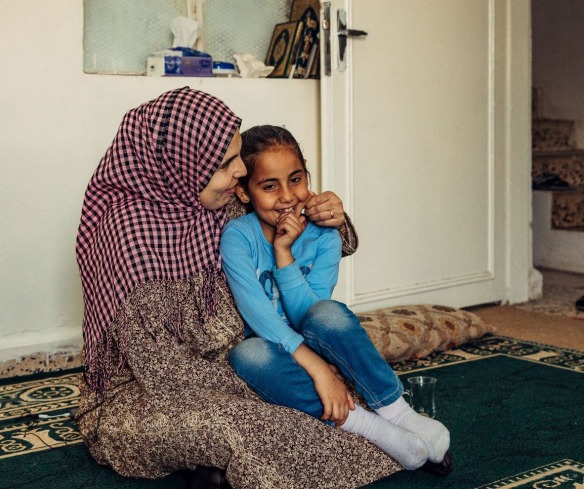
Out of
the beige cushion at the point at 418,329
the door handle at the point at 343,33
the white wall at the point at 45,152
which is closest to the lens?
the white wall at the point at 45,152

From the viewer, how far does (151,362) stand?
1.98 metres

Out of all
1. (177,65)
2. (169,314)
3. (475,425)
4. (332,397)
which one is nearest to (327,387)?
(332,397)

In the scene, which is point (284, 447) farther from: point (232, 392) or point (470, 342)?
point (470, 342)

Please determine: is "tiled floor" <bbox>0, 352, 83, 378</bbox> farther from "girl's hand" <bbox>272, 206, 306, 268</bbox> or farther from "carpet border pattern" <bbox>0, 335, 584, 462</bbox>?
"girl's hand" <bbox>272, 206, 306, 268</bbox>

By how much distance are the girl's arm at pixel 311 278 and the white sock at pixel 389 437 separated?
11.6 inches

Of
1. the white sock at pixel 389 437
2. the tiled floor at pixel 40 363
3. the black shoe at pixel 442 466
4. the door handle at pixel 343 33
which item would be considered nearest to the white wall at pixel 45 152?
the tiled floor at pixel 40 363

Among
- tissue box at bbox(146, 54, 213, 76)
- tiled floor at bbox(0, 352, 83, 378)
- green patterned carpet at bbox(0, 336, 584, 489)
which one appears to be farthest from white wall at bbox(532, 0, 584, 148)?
tiled floor at bbox(0, 352, 83, 378)

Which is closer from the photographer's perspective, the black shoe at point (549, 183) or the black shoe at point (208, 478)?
the black shoe at point (208, 478)

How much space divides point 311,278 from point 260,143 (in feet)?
1.22

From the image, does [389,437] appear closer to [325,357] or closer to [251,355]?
[325,357]

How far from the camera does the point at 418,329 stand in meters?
3.25

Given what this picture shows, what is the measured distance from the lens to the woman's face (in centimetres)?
208

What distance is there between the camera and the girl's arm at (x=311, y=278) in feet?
6.97

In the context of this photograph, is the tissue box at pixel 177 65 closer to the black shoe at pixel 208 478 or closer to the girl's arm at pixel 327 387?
the girl's arm at pixel 327 387
